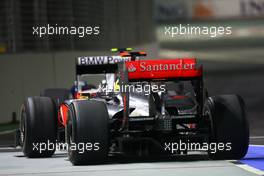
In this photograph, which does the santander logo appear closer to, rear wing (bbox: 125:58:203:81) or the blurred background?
rear wing (bbox: 125:58:203:81)

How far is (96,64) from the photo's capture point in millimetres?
15500

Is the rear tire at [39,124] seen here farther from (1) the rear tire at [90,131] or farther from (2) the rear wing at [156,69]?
(2) the rear wing at [156,69]

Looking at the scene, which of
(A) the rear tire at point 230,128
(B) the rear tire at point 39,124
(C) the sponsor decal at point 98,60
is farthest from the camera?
(C) the sponsor decal at point 98,60

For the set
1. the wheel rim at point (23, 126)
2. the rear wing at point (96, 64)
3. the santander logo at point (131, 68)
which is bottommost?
the wheel rim at point (23, 126)

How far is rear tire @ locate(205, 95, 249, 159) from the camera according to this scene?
12.9 m

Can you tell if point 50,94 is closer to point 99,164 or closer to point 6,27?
point 99,164

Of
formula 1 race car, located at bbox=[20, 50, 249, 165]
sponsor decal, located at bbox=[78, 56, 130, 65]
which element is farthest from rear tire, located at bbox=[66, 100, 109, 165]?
sponsor decal, located at bbox=[78, 56, 130, 65]

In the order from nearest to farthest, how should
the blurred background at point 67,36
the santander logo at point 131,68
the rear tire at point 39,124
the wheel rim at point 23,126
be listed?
the santander logo at point 131,68, the rear tire at point 39,124, the wheel rim at point 23,126, the blurred background at point 67,36

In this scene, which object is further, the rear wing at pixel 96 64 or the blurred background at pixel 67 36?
the blurred background at pixel 67 36

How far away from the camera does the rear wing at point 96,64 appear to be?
15422 mm

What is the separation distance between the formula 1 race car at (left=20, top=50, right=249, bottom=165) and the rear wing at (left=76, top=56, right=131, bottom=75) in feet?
6.00

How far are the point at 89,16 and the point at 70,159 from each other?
14.3m

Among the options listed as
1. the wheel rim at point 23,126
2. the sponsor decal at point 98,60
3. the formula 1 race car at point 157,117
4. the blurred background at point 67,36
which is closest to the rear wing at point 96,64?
the sponsor decal at point 98,60

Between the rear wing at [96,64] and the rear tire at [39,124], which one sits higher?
the rear wing at [96,64]
